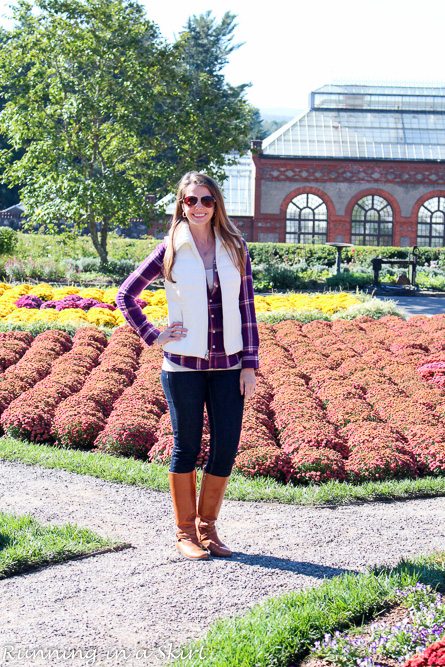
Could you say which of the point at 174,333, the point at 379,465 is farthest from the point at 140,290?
the point at 379,465

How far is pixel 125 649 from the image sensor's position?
2.67m

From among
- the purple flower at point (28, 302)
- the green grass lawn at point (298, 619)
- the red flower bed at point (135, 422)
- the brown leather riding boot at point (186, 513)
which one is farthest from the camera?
the purple flower at point (28, 302)

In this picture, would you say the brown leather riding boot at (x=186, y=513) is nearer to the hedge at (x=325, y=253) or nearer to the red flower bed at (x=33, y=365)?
the red flower bed at (x=33, y=365)

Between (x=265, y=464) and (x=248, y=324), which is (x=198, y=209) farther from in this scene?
(x=265, y=464)

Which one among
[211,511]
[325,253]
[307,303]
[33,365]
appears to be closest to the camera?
[211,511]

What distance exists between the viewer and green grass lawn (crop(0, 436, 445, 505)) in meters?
4.49

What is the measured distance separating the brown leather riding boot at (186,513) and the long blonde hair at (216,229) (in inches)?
39.3

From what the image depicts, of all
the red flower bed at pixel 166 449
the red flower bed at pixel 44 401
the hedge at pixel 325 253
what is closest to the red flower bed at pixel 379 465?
the red flower bed at pixel 166 449

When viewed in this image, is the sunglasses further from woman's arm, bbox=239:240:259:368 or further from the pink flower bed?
the pink flower bed

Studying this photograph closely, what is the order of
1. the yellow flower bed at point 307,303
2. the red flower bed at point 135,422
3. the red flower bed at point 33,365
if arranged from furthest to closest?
1. the yellow flower bed at point 307,303
2. the red flower bed at point 33,365
3. the red flower bed at point 135,422

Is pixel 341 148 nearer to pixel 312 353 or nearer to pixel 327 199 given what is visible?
pixel 327 199

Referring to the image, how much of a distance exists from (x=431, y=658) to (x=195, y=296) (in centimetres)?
184

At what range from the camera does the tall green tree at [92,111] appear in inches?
681

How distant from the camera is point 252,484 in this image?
470 cm
